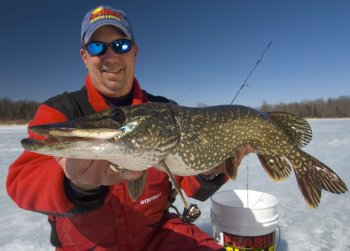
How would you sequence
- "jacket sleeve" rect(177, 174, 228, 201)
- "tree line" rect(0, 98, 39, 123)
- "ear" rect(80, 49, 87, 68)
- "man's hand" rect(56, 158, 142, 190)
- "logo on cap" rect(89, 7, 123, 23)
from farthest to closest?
1. "tree line" rect(0, 98, 39, 123)
2. "jacket sleeve" rect(177, 174, 228, 201)
3. "ear" rect(80, 49, 87, 68)
4. "logo on cap" rect(89, 7, 123, 23)
5. "man's hand" rect(56, 158, 142, 190)

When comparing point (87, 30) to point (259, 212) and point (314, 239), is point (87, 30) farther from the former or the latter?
point (314, 239)

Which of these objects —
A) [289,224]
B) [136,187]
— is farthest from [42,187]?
[289,224]

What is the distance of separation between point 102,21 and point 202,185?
1.55m

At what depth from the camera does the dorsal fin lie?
242 centimetres

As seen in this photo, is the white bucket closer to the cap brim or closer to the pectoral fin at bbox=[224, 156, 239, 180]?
the pectoral fin at bbox=[224, 156, 239, 180]

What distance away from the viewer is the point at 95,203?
5.41ft

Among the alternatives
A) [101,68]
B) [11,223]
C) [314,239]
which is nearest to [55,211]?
[101,68]

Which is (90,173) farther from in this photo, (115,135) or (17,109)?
(17,109)

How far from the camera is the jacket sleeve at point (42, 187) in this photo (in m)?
1.59

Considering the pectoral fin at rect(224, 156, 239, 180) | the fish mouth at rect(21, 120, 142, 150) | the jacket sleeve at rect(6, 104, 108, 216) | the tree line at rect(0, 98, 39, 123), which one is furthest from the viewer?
the tree line at rect(0, 98, 39, 123)

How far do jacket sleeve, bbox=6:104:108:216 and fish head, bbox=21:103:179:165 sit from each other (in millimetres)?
268

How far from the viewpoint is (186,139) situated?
6.08ft

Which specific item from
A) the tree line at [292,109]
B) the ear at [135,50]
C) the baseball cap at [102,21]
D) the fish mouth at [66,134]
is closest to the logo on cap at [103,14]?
the baseball cap at [102,21]

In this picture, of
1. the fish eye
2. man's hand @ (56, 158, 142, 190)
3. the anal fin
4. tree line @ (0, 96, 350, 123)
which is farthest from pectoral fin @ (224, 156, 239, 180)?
tree line @ (0, 96, 350, 123)
